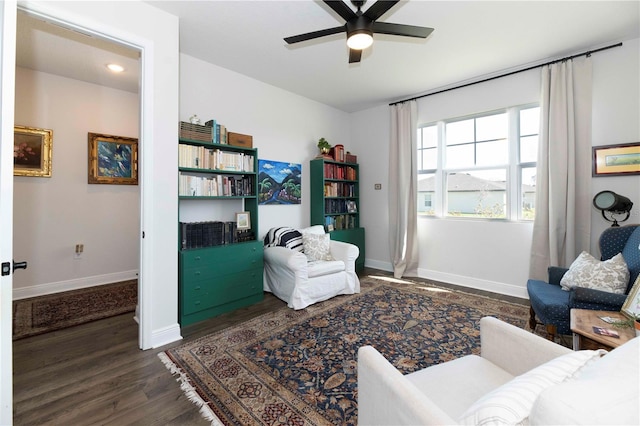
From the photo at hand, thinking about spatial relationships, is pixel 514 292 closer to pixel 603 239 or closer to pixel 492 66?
pixel 603 239

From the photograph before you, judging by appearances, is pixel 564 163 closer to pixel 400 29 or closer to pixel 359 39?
pixel 400 29

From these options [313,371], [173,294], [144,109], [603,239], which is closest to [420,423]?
[313,371]

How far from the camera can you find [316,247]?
3.66m

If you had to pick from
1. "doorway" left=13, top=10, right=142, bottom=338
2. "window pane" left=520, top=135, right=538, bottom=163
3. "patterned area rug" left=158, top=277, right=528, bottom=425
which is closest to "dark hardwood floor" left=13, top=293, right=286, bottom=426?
"patterned area rug" left=158, top=277, right=528, bottom=425

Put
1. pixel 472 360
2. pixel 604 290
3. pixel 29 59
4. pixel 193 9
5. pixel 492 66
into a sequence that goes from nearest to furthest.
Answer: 1. pixel 472 360
2. pixel 604 290
3. pixel 193 9
4. pixel 29 59
5. pixel 492 66

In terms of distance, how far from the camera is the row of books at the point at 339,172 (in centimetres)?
460

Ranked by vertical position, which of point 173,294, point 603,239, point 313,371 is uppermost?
point 603,239

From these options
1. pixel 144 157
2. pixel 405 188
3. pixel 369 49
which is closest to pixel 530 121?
pixel 405 188

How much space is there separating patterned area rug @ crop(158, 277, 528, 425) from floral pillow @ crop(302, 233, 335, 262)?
0.57m

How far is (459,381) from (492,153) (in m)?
3.54

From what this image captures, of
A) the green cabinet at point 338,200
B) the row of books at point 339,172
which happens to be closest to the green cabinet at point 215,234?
the green cabinet at point 338,200

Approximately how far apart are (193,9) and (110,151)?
277 cm

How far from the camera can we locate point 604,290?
2.21 metres

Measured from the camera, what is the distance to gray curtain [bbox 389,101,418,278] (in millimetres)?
4449
